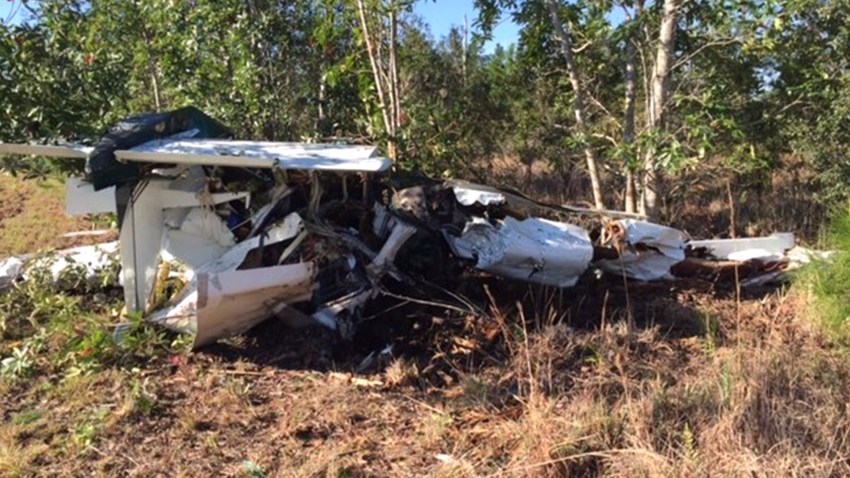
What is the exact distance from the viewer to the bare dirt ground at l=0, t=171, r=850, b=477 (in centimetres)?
299

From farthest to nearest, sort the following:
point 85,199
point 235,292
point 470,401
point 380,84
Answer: point 380,84 → point 85,199 → point 235,292 → point 470,401

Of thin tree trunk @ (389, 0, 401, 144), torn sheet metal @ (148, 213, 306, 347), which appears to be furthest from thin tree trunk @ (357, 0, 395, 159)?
torn sheet metal @ (148, 213, 306, 347)

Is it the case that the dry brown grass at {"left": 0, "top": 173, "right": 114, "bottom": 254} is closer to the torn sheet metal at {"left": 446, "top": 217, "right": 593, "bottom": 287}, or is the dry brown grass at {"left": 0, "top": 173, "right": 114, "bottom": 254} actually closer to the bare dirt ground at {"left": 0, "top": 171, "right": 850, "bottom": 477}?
the bare dirt ground at {"left": 0, "top": 171, "right": 850, "bottom": 477}

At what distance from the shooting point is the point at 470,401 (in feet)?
12.3

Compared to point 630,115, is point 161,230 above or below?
below

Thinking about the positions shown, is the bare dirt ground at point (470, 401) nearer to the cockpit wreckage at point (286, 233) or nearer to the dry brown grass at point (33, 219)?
the cockpit wreckage at point (286, 233)

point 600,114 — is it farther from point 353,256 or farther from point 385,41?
point 353,256

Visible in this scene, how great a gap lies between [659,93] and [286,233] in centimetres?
430

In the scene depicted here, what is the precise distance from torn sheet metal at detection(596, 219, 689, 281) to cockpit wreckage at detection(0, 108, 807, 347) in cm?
2

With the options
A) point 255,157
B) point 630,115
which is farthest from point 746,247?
point 255,157

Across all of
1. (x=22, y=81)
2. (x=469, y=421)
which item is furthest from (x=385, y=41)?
(x=469, y=421)

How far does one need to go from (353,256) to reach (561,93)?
575 centimetres

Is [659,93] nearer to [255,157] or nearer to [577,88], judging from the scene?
[577,88]

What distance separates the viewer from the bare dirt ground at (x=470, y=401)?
299cm
